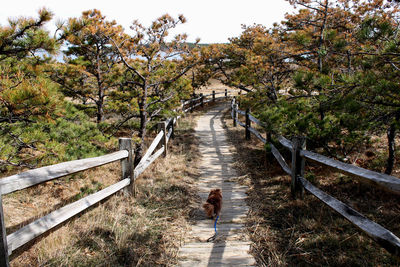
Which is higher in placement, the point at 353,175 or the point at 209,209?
the point at 353,175

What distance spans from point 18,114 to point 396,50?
4.35 metres

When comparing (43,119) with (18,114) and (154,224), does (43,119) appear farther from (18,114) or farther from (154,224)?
(154,224)

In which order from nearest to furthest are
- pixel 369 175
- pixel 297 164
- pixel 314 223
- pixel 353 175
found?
pixel 369 175, pixel 353 175, pixel 314 223, pixel 297 164

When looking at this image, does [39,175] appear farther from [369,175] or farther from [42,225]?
[369,175]

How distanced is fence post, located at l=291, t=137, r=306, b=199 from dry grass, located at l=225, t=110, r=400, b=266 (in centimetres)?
20

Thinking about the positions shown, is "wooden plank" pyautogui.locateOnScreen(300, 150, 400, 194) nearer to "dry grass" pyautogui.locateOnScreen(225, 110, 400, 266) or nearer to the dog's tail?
"dry grass" pyautogui.locateOnScreen(225, 110, 400, 266)

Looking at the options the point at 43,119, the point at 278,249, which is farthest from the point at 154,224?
the point at 43,119

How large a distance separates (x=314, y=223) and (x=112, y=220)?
2.84 metres

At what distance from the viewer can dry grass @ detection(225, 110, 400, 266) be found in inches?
116

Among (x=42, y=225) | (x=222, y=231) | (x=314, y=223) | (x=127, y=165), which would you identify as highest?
(x=127, y=165)

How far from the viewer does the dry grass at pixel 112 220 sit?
2898 mm

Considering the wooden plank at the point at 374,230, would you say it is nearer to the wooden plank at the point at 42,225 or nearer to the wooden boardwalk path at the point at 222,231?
the wooden boardwalk path at the point at 222,231

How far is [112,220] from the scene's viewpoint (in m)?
3.69

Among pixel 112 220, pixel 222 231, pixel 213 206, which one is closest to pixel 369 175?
pixel 222 231
